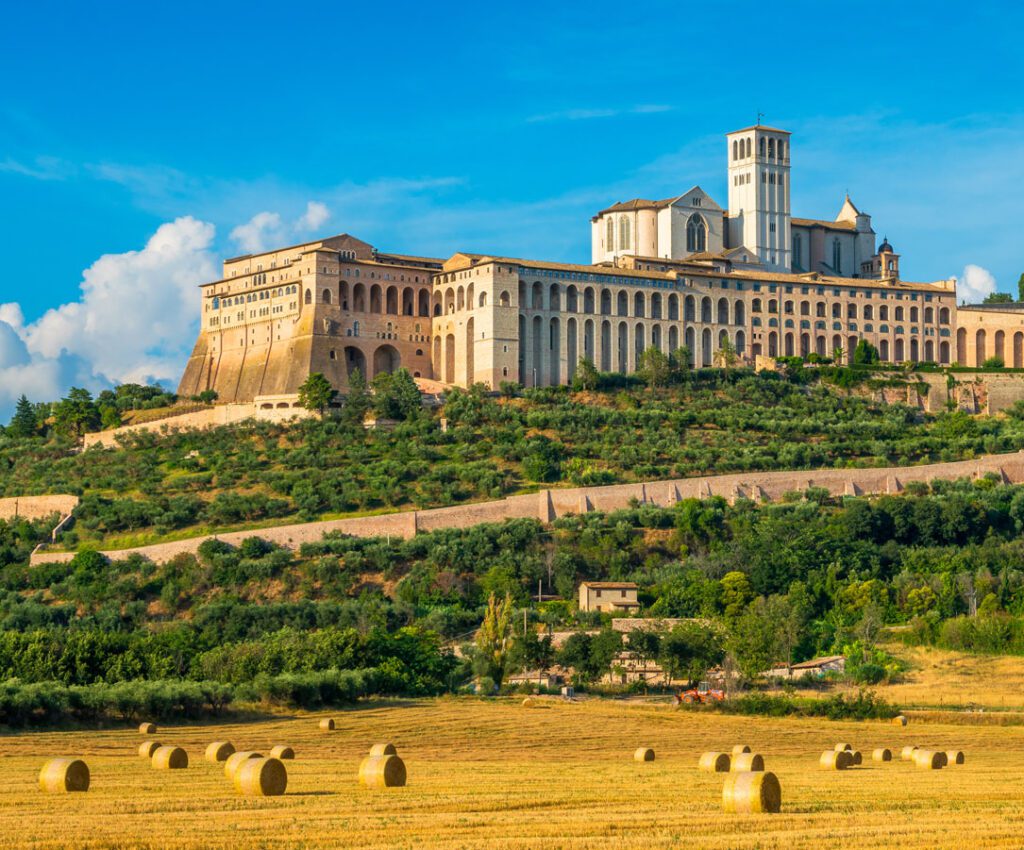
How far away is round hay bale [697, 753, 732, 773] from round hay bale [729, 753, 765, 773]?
12 centimetres

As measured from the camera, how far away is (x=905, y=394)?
83.5m

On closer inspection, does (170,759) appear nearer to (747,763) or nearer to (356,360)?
(747,763)

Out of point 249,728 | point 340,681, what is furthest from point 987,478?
point 249,728

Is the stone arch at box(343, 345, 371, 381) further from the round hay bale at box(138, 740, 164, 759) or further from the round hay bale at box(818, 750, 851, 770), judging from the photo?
the round hay bale at box(818, 750, 851, 770)

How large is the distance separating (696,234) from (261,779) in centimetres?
7575

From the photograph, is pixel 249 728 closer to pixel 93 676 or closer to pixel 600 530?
pixel 93 676

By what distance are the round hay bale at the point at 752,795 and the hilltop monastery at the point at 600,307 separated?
6055cm

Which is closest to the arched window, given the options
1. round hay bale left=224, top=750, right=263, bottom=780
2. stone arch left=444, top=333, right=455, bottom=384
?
stone arch left=444, top=333, right=455, bottom=384

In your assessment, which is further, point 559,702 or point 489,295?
point 489,295

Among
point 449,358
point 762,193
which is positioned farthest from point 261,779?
point 762,193

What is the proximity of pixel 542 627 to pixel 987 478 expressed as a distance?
2436 centimetres

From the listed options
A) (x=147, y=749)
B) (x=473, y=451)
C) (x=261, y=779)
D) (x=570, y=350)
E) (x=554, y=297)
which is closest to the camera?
(x=261, y=779)

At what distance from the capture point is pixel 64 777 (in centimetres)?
2052

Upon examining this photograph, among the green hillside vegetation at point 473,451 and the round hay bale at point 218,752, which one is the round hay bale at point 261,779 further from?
the green hillside vegetation at point 473,451
